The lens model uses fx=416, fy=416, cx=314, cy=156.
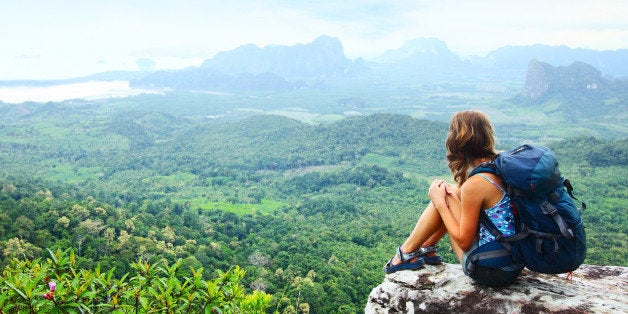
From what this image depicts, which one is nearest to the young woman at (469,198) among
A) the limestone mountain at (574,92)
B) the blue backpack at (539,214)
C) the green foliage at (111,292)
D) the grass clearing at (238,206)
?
the blue backpack at (539,214)

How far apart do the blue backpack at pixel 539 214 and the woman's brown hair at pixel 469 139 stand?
31cm

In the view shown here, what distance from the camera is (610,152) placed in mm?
55219

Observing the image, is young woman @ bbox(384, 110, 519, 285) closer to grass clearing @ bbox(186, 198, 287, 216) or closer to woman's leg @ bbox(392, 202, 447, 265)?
woman's leg @ bbox(392, 202, 447, 265)

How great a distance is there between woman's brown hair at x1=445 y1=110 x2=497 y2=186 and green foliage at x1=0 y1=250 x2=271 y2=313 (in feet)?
7.77

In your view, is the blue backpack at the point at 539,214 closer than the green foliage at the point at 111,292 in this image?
Yes

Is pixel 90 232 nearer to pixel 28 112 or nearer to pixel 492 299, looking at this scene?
pixel 492 299

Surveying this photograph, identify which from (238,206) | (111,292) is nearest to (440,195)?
(111,292)

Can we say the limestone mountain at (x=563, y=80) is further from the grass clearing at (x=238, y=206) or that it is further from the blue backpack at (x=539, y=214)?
the blue backpack at (x=539, y=214)

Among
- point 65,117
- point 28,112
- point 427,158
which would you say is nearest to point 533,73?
point 427,158

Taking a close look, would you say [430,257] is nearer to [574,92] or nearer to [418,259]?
[418,259]

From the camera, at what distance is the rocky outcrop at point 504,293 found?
3.56 metres

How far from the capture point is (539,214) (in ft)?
11.2

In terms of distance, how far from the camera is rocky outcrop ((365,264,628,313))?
3.56 meters

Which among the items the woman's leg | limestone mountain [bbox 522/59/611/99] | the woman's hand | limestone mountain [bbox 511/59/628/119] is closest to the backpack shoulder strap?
the woman's hand
